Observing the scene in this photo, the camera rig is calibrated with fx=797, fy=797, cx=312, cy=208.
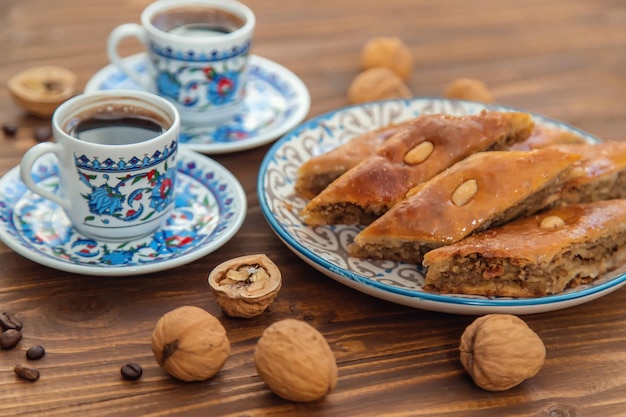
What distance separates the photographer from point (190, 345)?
4.33 ft

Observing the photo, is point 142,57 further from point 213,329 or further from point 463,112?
point 213,329

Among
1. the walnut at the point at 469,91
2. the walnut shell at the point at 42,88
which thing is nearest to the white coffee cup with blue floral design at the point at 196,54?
the walnut shell at the point at 42,88

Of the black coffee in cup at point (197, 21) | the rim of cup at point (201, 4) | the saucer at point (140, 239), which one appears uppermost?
the rim of cup at point (201, 4)

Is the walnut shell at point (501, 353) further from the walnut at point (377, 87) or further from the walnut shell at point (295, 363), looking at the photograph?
the walnut at point (377, 87)

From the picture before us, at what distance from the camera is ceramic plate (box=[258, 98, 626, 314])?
4.78ft

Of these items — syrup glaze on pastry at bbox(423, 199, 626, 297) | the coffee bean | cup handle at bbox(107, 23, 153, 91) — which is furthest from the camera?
cup handle at bbox(107, 23, 153, 91)

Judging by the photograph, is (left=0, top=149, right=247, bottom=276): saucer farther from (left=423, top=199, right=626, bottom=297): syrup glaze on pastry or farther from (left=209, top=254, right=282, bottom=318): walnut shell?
(left=423, top=199, right=626, bottom=297): syrup glaze on pastry

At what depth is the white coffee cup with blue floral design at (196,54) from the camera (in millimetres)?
2078

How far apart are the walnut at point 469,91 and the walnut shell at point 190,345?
4.09 ft

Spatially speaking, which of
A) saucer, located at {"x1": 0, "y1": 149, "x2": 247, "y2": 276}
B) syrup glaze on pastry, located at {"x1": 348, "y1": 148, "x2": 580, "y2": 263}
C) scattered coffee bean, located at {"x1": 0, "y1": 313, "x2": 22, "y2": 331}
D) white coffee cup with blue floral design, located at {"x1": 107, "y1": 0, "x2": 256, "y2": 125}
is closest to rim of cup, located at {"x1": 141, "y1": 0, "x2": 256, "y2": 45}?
white coffee cup with blue floral design, located at {"x1": 107, "y1": 0, "x2": 256, "y2": 125}

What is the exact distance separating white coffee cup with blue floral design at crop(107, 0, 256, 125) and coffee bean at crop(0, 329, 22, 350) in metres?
0.90

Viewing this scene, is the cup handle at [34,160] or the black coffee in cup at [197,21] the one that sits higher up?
the black coffee in cup at [197,21]

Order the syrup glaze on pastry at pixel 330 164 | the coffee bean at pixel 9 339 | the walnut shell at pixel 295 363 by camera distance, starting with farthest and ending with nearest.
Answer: the syrup glaze on pastry at pixel 330 164, the coffee bean at pixel 9 339, the walnut shell at pixel 295 363

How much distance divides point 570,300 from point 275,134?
935mm
